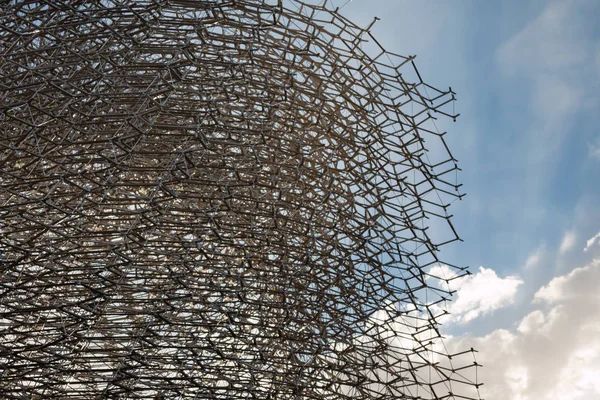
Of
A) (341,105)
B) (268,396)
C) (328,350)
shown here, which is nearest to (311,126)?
(341,105)

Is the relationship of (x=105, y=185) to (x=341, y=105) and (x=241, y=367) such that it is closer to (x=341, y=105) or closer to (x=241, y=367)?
(x=241, y=367)

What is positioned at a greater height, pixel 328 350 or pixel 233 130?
pixel 233 130

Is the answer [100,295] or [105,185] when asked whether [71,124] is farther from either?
[100,295]

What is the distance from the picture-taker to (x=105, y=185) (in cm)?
1526

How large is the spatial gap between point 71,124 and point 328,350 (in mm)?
9130

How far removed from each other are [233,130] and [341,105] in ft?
13.4

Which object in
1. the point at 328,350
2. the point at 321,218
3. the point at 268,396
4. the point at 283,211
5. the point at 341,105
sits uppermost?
the point at 341,105

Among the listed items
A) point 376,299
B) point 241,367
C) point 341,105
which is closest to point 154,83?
point 341,105

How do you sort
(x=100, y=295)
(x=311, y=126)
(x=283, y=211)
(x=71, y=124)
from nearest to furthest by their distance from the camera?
(x=100, y=295), (x=71, y=124), (x=311, y=126), (x=283, y=211)

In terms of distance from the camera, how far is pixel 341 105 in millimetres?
20750

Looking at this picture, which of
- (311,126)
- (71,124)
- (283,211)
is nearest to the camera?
(71,124)

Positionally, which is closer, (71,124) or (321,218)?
(71,124)

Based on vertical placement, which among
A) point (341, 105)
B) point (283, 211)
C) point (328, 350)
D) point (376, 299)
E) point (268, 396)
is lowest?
point (268, 396)

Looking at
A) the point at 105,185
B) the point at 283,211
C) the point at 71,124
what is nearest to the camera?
the point at 105,185
